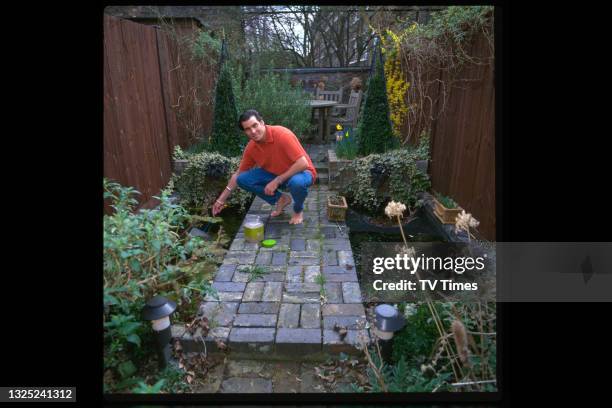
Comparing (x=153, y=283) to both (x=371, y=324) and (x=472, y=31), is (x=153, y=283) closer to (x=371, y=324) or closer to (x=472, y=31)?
(x=371, y=324)

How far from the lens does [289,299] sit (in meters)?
2.43

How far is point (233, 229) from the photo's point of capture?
12.5 ft

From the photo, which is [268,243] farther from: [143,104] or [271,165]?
[143,104]

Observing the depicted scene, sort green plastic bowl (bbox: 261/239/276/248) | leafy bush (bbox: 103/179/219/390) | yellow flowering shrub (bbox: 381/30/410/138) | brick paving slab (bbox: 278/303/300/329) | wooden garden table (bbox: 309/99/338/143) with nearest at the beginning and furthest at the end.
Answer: leafy bush (bbox: 103/179/219/390)
brick paving slab (bbox: 278/303/300/329)
green plastic bowl (bbox: 261/239/276/248)
yellow flowering shrub (bbox: 381/30/410/138)
wooden garden table (bbox: 309/99/338/143)

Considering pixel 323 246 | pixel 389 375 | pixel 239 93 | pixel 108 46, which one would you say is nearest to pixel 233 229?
pixel 323 246

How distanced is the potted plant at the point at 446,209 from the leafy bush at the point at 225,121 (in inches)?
106

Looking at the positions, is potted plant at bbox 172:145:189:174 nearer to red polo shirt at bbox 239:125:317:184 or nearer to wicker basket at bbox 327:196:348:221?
red polo shirt at bbox 239:125:317:184

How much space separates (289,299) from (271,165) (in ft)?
5.30

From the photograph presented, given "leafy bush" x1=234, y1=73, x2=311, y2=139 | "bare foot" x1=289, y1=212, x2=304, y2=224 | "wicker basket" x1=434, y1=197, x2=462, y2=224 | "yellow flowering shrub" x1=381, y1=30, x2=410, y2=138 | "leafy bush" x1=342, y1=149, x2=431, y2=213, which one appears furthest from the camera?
"leafy bush" x1=234, y1=73, x2=311, y2=139

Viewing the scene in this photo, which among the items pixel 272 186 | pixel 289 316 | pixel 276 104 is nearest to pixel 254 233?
pixel 272 186

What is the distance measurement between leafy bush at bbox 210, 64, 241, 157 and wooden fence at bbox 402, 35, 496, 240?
2627mm

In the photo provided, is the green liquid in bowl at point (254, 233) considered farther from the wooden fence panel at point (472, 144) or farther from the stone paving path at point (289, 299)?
the wooden fence panel at point (472, 144)

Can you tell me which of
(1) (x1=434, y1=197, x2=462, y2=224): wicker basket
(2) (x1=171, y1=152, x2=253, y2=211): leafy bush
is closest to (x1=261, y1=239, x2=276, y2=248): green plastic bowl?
(2) (x1=171, y1=152, x2=253, y2=211): leafy bush

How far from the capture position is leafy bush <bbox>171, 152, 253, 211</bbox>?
433 centimetres
